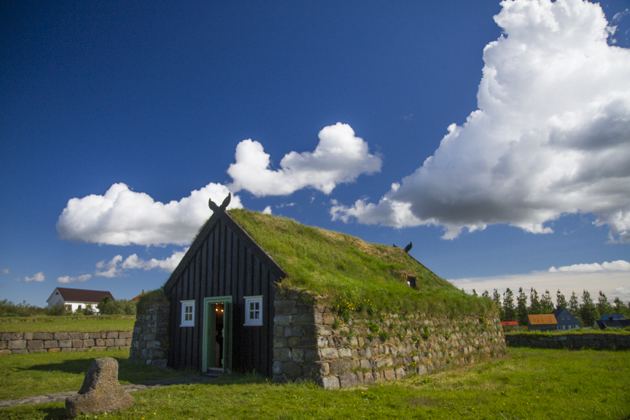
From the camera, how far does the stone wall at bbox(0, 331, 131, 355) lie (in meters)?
17.6

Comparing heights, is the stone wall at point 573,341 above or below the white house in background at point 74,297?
below

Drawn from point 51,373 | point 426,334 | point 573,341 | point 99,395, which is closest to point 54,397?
point 99,395

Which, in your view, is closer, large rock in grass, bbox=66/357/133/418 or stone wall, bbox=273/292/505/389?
large rock in grass, bbox=66/357/133/418

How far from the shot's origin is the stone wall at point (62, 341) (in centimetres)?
1762

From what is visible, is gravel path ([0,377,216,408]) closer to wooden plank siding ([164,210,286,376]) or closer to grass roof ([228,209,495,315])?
wooden plank siding ([164,210,286,376])

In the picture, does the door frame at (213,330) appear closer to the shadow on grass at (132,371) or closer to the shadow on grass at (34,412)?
the shadow on grass at (132,371)

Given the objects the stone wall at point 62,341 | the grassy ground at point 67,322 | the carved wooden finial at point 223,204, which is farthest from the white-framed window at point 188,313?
the grassy ground at point 67,322

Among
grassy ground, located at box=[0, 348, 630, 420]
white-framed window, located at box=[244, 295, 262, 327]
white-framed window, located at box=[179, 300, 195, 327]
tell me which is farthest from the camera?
white-framed window, located at box=[179, 300, 195, 327]

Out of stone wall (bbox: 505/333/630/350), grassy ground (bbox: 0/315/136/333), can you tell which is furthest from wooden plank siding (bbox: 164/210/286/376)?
stone wall (bbox: 505/333/630/350)

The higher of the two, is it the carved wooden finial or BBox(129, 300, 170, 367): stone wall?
the carved wooden finial

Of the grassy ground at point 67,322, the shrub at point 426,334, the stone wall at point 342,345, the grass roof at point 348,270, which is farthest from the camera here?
the grassy ground at point 67,322

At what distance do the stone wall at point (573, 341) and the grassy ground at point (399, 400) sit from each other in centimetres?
1183

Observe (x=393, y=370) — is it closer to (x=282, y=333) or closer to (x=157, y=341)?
(x=282, y=333)

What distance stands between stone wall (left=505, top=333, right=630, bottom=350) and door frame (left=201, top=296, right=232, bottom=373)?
20.7 meters
